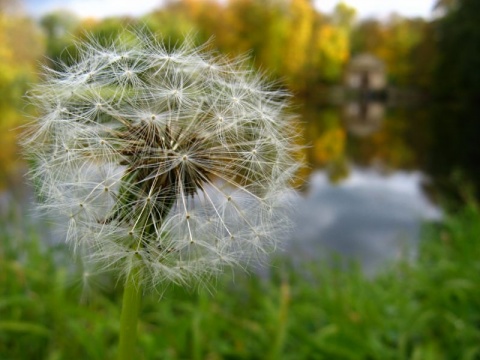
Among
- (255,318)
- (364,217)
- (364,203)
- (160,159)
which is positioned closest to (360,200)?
(364,203)

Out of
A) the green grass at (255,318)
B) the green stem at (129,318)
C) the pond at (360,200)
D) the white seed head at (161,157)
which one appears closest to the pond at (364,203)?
the pond at (360,200)

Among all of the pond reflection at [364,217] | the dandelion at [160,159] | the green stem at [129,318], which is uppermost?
the pond reflection at [364,217]

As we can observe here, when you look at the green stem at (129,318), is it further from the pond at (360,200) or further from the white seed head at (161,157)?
the pond at (360,200)

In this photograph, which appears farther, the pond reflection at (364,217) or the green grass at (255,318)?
the pond reflection at (364,217)

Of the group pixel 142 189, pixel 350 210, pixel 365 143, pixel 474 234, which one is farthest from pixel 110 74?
pixel 365 143

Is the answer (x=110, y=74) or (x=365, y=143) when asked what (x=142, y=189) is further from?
(x=365, y=143)
